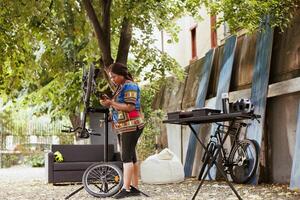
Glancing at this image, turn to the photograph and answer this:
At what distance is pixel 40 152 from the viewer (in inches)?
850

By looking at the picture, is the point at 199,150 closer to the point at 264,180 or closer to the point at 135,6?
the point at 264,180

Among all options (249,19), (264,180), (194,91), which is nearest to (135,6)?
(249,19)

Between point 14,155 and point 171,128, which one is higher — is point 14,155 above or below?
below

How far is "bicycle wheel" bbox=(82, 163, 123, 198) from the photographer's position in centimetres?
603

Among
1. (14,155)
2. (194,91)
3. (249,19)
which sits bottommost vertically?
(14,155)

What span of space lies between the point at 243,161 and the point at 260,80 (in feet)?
4.15

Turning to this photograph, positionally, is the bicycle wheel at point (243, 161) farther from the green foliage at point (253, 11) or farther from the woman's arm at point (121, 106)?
Result: the woman's arm at point (121, 106)

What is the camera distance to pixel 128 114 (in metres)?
5.62

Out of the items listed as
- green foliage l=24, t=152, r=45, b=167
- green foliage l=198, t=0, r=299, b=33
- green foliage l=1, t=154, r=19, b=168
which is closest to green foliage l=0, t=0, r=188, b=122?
green foliage l=198, t=0, r=299, b=33

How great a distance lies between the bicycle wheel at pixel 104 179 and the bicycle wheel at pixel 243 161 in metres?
2.30

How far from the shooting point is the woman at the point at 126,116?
5.57 meters

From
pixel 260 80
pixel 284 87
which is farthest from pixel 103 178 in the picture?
pixel 260 80

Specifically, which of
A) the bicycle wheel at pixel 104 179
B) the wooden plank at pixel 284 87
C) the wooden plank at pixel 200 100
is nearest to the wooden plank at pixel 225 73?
the wooden plank at pixel 200 100

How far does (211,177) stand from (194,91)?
288cm
